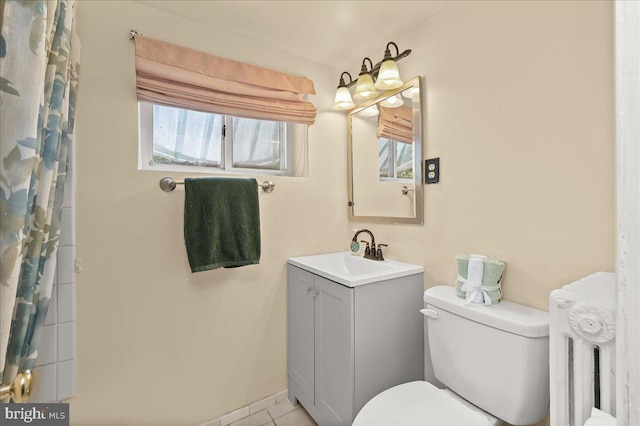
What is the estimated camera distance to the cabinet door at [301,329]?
155 cm

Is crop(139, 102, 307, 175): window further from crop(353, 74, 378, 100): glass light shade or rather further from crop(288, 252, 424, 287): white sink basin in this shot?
crop(288, 252, 424, 287): white sink basin

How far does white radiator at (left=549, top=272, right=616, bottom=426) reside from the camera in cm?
70

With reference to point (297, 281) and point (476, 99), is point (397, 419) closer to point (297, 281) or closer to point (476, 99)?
point (297, 281)

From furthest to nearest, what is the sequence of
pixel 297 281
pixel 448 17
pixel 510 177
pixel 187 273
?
pixel 297 281 → pixel 187 273 → pixel 448 17 → pixel 510 177

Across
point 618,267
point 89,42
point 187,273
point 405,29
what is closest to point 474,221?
point 618,267

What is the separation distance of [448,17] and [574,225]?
3.60 feet

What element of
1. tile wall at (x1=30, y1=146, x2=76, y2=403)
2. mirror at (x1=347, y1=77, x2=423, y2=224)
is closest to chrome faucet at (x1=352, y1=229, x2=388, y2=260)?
mirror at (x1=347, y1=77, x2=423, y2=224)

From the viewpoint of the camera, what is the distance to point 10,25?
0.49 m

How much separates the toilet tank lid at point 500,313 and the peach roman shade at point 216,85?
127 cm

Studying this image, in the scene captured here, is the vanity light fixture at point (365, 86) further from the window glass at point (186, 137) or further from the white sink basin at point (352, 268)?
the white sink basin at point (352, 268)

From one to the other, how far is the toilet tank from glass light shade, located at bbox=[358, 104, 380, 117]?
1.14 meters

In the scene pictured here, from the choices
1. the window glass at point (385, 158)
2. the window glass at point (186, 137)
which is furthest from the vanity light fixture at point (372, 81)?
the window glass at point (186, 137)

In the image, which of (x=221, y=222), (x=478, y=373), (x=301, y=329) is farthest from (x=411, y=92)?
(x=301, y=329)

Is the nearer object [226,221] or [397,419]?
[397,419]
